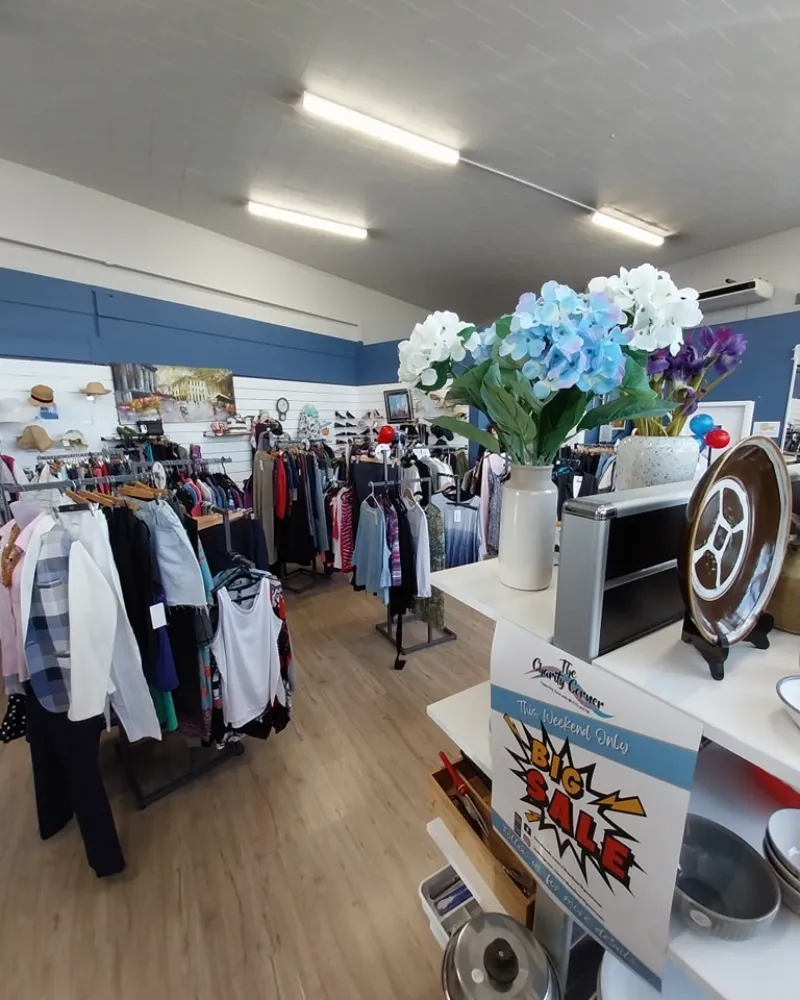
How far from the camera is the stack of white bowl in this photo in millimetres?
594

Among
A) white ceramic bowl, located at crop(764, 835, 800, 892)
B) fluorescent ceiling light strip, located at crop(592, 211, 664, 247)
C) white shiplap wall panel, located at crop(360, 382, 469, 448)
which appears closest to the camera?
white ceramic bowl, located at crop(764, 835, 800, 892)

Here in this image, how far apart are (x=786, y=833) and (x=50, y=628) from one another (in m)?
1.91

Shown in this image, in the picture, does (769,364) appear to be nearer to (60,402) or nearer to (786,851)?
(786,851)

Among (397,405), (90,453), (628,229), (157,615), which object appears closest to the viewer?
(157,615)

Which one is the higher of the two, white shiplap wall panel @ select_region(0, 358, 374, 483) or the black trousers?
white shiplap wall panel @ select_region(0, 358, 374, 483)

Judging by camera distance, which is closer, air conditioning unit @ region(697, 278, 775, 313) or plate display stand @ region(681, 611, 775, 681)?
Result: plate display stand @ region(681, 611, 775, 681)

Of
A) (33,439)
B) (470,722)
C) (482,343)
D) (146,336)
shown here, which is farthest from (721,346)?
(146,336)

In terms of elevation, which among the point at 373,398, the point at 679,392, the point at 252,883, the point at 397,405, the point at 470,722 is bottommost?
the point at 252,883

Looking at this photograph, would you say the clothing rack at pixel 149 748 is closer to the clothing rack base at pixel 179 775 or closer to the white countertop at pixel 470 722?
the clothing rack base at pixel 179 775

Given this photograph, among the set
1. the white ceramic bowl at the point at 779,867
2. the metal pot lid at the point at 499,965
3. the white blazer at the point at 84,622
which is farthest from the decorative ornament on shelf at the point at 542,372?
the white blazer at the point at 84,622

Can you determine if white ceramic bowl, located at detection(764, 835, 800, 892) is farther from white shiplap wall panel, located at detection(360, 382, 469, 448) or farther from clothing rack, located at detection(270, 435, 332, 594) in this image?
white shiplap wall panel, located at detection(360, 382, 469, 448)

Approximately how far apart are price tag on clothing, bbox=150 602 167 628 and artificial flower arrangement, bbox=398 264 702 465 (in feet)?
4.38

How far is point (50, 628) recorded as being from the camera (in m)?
1.34

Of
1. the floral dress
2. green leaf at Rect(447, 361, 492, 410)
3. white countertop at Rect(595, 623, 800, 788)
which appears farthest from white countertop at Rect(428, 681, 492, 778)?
the floral dress
